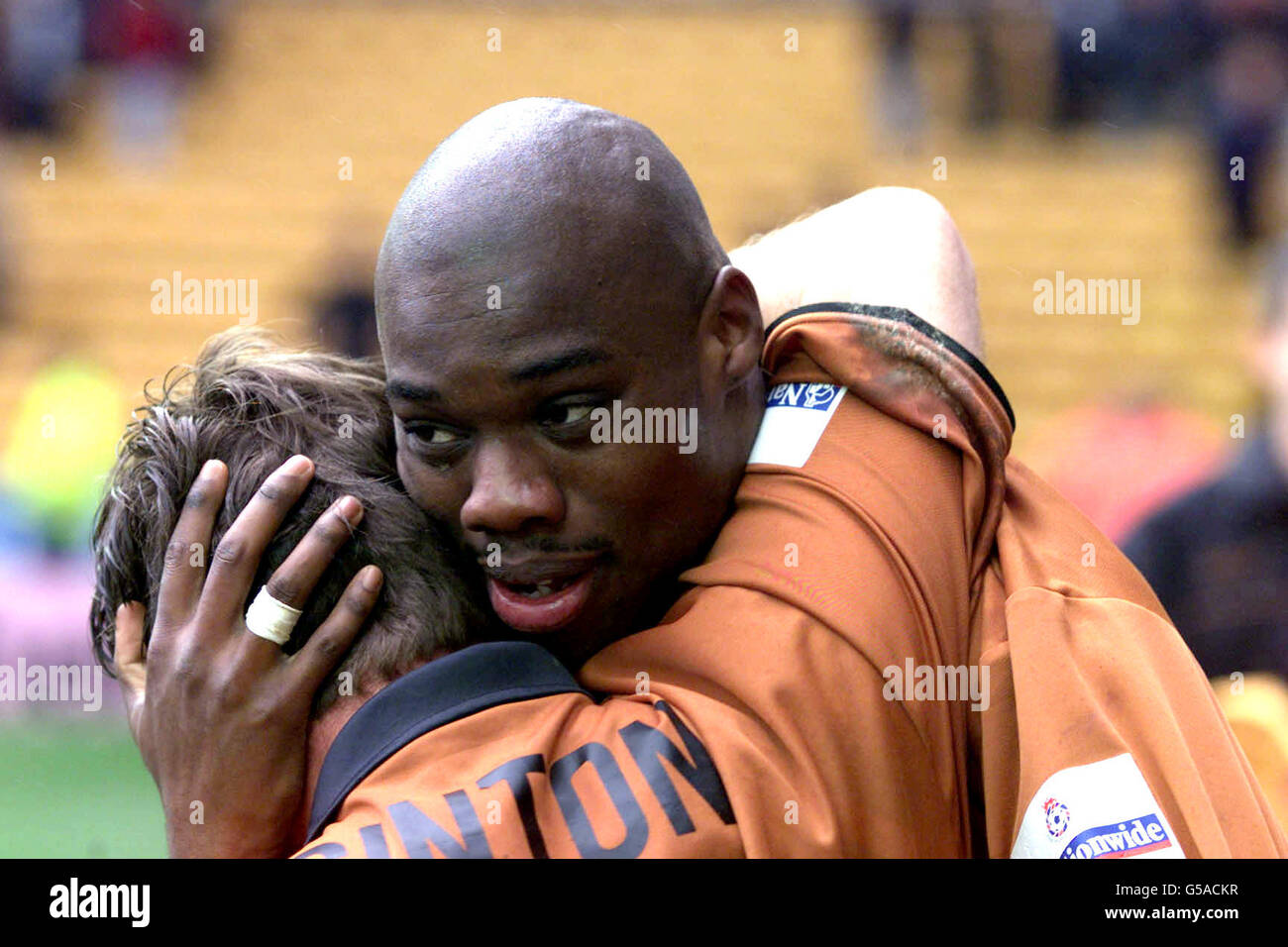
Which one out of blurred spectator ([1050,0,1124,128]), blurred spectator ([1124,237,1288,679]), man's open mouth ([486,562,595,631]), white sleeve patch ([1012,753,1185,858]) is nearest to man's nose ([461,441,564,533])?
man's open mouth ([486,562,595,631])

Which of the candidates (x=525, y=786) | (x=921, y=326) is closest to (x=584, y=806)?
(x=525, y=786)

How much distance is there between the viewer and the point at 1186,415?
9828 millimetres

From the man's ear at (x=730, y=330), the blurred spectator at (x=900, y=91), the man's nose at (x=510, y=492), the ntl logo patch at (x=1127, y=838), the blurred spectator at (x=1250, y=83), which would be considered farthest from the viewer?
the blurred spectator at (x=900, y=91)

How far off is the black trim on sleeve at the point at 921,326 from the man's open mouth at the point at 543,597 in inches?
25.4

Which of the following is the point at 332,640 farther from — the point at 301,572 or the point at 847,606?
the point at 847,606

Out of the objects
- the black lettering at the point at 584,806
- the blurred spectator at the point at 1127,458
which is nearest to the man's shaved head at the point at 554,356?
the black lettering at the point at 584,806

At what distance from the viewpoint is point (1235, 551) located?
5.24 meters

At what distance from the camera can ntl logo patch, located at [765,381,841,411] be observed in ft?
7.78

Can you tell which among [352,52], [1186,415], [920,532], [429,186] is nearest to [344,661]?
[429,186]

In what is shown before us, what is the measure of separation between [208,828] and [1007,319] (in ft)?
36.5

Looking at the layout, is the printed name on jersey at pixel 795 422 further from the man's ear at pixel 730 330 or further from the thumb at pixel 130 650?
the thumb at pixel 130 650

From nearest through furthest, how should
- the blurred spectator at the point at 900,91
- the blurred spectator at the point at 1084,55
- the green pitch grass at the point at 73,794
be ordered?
the green pitch grass at the point at 73,794 → the blurred spectator at the point at 1084,55 → the blurred spectator at the point at 900,91

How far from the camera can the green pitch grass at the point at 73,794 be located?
6148mm

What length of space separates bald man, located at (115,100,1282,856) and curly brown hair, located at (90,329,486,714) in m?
0.06
